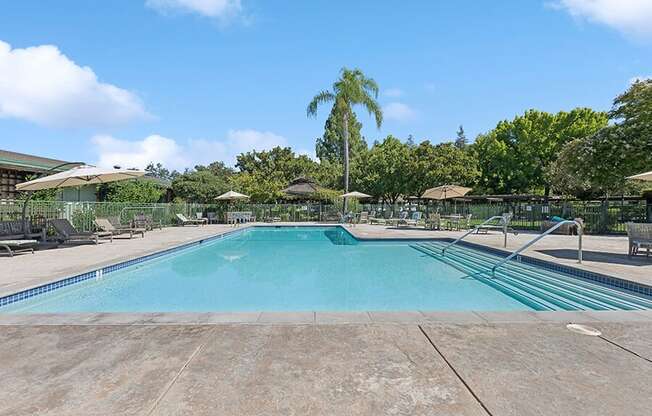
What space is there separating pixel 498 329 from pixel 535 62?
44.7 ft

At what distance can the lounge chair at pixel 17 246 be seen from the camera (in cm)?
856

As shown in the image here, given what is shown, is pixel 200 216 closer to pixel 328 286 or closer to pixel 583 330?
pixel 328 286

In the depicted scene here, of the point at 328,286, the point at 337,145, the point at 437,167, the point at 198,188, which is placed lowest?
the point at 328,286

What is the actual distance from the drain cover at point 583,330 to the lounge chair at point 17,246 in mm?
10456

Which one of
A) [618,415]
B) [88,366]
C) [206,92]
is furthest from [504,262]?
[206,92]

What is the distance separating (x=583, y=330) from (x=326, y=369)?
2.49 m

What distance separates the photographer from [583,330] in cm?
349

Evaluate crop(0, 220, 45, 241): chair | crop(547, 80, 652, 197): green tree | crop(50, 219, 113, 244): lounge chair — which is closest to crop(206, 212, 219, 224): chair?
crop(50, 219, 113, 244): lounge chair

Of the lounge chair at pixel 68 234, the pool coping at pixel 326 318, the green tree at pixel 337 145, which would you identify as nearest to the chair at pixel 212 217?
the lounge chair at pixel 68 234

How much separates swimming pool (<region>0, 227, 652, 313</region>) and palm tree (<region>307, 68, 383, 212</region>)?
13.6 m

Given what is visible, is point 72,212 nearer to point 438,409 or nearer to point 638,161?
point 438,409

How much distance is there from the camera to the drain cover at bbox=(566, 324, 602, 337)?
134 inches

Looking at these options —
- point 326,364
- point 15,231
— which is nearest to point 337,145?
point 15,231

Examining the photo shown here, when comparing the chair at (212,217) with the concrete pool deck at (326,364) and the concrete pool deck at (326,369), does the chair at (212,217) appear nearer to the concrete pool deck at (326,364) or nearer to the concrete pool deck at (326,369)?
the concrete pool deck at (326,364)
